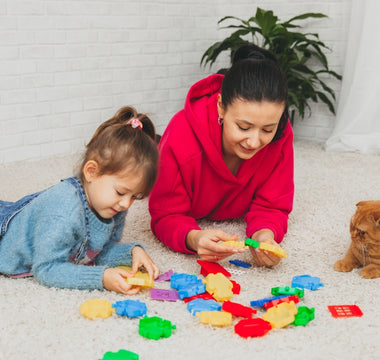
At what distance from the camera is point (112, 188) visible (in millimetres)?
1087

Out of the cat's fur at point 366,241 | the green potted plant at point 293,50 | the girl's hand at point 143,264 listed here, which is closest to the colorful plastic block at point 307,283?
the cat's fur at point 366,241

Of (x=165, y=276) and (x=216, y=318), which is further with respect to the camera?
(x=165, y=276)

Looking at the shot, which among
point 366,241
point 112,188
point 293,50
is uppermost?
point 293,50

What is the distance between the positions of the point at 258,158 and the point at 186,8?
5.28ft

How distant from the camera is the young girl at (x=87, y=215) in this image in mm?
1080

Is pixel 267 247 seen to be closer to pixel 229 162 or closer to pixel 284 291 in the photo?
pixel 284 291

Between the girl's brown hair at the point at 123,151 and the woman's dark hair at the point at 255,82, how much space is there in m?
0.25

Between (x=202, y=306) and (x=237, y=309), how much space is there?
0.07m

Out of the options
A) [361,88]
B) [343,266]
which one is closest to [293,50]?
[361,88]

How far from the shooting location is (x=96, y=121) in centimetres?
251

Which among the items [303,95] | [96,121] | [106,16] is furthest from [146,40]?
[303,95]

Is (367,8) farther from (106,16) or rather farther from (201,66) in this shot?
(106,16)

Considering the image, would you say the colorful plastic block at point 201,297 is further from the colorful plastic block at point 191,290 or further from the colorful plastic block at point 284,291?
the colorful plastic block at point 284,291

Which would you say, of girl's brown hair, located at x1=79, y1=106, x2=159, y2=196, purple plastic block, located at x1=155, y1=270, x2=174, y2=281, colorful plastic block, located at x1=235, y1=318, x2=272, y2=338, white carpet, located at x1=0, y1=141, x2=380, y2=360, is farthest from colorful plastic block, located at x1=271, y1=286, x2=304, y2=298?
girl's brown hair, located at x1=79, y1=106, x2=159, y2=196
